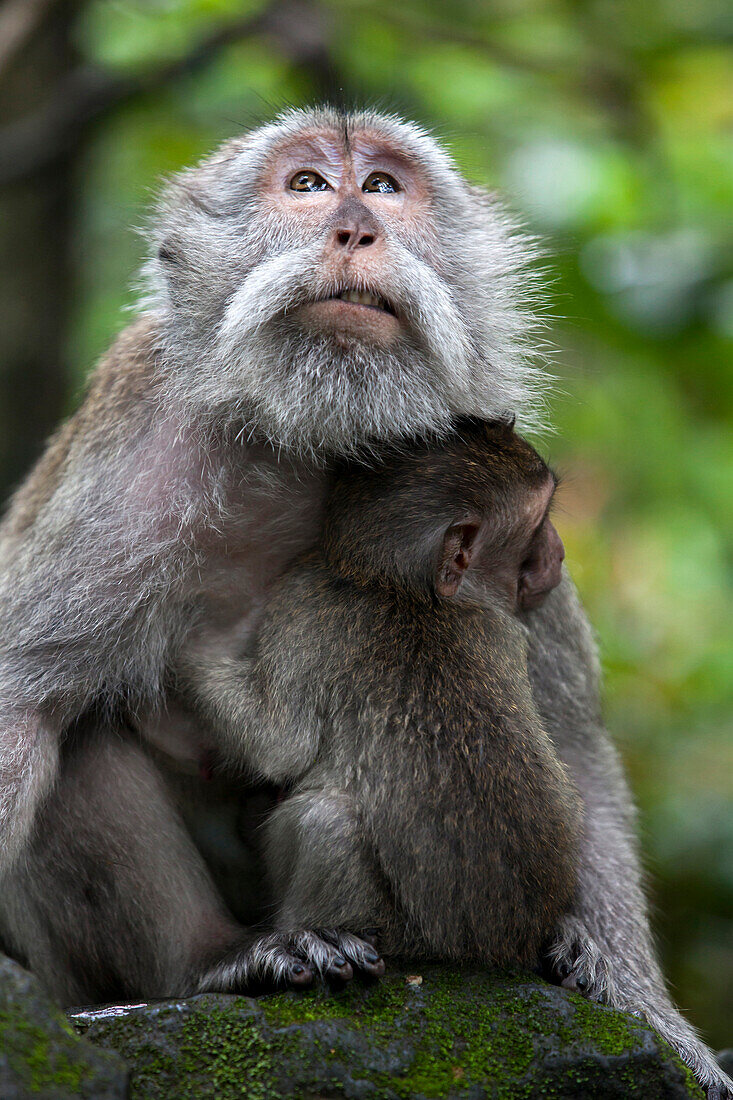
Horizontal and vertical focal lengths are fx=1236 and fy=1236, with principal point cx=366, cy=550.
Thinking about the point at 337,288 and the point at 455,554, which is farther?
the point at 455,554

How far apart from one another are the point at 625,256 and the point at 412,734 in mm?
5376

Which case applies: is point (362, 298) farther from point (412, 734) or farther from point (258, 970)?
point (258, 970)

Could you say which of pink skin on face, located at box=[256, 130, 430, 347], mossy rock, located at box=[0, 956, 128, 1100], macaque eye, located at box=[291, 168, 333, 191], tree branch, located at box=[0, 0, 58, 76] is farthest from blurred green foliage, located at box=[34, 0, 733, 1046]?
mossy rock, located at box=[0, 956, 128, 1100]

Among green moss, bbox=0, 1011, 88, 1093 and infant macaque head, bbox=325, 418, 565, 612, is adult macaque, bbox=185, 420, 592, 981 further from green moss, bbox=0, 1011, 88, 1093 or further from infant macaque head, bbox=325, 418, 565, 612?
green moss, bbox=0, 1011, 88, 1093

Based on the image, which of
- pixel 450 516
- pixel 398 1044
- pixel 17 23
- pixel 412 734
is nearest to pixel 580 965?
pixel 398 1044

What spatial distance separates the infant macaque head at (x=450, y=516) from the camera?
410cm

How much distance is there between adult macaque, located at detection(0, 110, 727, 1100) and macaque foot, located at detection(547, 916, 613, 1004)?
23mm

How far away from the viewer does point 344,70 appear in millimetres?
8281

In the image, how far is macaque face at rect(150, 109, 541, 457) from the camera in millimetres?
3879

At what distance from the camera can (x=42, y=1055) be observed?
9.32 feet

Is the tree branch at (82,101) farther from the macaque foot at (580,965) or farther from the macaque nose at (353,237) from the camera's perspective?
the macaque foot at (580,965)

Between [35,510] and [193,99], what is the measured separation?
15.4 ft

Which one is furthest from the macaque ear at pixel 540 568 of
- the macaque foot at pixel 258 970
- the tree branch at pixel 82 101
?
the tree branch at pixel 82 101

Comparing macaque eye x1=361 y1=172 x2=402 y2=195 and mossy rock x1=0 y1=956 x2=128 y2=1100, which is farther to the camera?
macaque eye x1=361 y1=172 x2=402 y2=195
